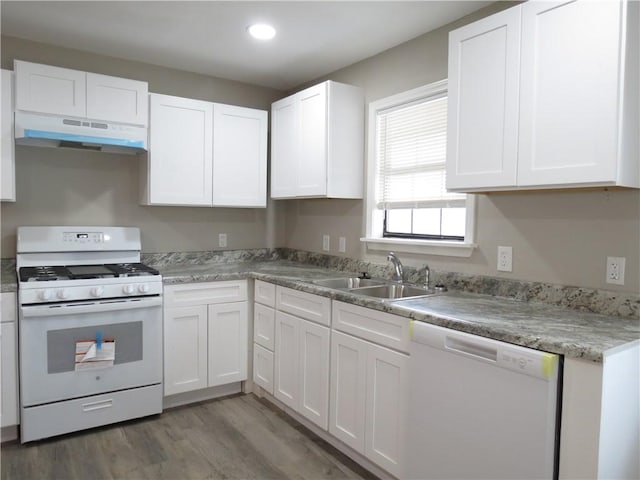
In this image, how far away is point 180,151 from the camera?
3.23m

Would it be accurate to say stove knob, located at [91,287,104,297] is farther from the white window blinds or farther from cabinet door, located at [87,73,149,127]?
the white window blinds

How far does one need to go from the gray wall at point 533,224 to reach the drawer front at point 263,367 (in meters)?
0.95

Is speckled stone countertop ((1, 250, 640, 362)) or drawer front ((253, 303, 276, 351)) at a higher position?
speckled stone countertop ((1, 250, 640, 362))

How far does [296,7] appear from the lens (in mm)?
2455

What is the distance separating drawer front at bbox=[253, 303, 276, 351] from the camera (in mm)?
3032

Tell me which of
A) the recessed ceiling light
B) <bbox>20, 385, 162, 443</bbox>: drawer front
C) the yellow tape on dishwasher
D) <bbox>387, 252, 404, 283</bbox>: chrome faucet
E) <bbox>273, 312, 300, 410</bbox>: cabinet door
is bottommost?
<bbox>20, 385, 162, 443</bbox>: drawer front

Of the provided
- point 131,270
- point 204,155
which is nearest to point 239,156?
point 204,155

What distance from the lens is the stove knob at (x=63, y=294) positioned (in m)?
2.53

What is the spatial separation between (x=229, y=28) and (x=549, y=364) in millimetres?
2472

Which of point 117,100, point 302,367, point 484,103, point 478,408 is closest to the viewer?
point 478,408

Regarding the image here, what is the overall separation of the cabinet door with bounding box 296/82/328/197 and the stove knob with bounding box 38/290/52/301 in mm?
1686

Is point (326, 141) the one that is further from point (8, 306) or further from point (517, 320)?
point (8, 306)

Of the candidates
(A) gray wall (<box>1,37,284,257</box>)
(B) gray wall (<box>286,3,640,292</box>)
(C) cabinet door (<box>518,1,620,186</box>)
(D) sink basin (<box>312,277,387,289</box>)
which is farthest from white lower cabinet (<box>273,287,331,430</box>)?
(C) cabinet door (<box>518,1,620,186</box>)

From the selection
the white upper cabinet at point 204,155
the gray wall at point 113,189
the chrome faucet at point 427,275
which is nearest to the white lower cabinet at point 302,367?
the chrome faucet at point 427,275
